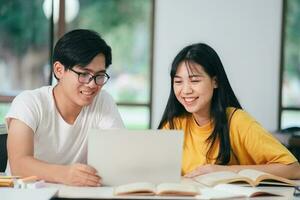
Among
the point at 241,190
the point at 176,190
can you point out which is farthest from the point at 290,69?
the point at 176,190

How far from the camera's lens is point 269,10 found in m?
4.86

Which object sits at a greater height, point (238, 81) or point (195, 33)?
point (195, 33)

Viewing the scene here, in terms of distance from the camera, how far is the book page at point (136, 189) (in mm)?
1649

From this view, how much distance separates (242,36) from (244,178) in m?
3.21

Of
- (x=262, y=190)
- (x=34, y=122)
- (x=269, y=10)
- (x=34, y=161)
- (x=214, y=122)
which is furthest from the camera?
(x=269, y=10)

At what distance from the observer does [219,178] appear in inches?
73.2

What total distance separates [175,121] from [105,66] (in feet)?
1.50

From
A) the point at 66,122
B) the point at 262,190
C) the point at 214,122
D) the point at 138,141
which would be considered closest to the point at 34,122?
the point at 66,122

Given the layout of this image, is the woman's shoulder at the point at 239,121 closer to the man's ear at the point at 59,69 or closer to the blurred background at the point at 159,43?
the man's ear at the point at 59,69

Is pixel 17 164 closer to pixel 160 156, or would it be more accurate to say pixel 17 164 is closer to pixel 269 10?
pixel 160 156

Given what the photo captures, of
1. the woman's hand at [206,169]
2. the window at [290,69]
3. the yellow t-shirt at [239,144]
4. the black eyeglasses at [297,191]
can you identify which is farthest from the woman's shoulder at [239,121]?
the window at [290,69]

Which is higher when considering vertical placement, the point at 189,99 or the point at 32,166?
the point at 189,99

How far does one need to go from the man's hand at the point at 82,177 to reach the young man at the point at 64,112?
6cm

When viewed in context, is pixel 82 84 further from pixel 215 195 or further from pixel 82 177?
pixel 215 195
